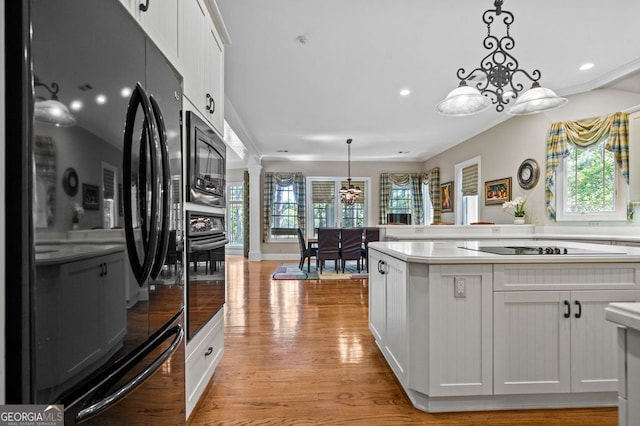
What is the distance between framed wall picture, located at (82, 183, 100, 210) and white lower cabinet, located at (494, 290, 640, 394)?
6.01 feet

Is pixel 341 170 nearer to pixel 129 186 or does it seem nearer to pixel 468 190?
pixel 468 190

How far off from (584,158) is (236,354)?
476 centimetres

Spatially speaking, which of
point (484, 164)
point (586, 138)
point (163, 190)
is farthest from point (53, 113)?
point (484, 164)

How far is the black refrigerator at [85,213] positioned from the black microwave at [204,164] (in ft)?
1.43

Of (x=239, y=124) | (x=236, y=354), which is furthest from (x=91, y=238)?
(x=239, y=124)

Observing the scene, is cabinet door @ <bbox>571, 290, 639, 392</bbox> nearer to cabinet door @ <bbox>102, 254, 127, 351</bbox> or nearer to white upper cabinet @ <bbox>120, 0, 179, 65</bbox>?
cabinet door @ <bbox>102, 254, 127, 351</bbox>

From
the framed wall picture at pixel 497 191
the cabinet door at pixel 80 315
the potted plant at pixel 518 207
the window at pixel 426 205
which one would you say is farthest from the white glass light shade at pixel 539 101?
the window at pixel 426 205

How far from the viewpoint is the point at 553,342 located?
67.2 inches

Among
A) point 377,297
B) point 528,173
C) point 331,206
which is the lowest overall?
point 377,297

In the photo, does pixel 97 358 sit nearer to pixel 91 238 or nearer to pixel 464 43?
pixel 91 238

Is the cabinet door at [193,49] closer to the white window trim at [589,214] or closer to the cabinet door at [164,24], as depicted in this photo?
the cabinet door at [164,24]

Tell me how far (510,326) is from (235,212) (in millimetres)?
8523

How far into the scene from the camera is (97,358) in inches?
31.1

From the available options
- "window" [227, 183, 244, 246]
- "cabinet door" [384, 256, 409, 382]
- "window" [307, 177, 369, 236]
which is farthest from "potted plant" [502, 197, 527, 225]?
"window" [227, 183, 244, 246]
